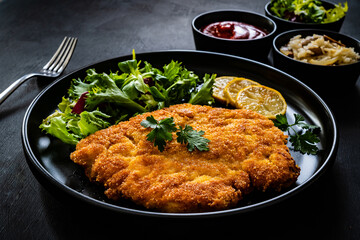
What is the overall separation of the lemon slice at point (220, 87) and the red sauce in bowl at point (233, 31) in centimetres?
83

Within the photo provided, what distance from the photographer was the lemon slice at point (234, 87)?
112 inches

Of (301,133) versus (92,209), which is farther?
(301,133)

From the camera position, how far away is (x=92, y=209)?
5.51 ft

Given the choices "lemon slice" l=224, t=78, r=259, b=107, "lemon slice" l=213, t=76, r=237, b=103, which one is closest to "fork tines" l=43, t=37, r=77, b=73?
"lemon slice" l=213, t=76, r=237, b=103

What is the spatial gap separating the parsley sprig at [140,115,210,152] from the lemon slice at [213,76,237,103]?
2.56 ft

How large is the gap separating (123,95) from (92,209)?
121cm

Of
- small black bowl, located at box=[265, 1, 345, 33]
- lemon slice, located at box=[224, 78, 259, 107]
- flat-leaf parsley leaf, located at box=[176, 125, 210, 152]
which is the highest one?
small black bowl, located at box=[265, 1, 345, 33]

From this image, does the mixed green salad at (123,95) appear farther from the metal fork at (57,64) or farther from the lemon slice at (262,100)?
the metal fork at (57,64)

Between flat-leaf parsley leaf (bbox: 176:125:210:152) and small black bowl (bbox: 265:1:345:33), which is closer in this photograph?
flat-leaf parsley leaf (bbox: 176:125:210:152)

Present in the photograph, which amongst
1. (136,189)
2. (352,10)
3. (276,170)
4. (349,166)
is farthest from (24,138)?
(352,10)

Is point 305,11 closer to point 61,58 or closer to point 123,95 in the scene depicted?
point 123,95

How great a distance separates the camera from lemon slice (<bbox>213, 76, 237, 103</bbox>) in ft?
9.55

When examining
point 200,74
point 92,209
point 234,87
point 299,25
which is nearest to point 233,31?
point 299,25

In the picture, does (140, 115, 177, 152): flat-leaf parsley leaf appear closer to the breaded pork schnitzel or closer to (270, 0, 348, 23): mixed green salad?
the breaded pork schnitzel
